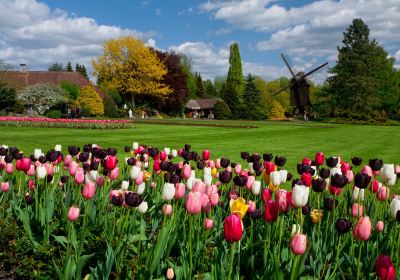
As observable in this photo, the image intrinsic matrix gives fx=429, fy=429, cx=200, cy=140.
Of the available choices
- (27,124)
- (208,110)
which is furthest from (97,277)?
(208,110)

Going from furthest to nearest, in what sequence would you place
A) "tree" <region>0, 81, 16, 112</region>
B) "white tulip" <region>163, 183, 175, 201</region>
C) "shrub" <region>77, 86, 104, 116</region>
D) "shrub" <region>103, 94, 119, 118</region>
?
1. "shrub" <region>103, 94, 119, 118</region>
2. "shrub" <region>77, 86, 104, 116</region>
3. "tree" <region>0, 81, 16, 112</region>
4. "white tulip" <region>163, 183, 175, 201</region>

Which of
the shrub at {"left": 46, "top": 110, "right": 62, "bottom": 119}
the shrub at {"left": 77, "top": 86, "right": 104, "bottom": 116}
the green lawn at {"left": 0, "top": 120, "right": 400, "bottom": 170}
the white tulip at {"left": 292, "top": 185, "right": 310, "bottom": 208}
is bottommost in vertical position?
the green lawn at {"left": 0, "top": 120, "right": 400, "bottom": 170}

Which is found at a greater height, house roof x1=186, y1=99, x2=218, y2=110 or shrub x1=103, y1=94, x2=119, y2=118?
house roof x1=186, y1=99, x2=218, y2=110

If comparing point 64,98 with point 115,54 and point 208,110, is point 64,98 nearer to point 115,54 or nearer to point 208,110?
point 115,54

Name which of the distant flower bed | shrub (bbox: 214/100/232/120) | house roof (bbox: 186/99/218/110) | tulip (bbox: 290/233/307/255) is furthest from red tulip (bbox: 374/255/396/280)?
house roof (bbox: 186/99/218/110)

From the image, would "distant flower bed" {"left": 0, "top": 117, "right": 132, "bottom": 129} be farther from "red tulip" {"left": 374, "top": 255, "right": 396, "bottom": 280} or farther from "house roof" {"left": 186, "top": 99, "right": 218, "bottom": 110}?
"house roof" {"left": 186, "top": 99, "right": 218, "bottom": 110}

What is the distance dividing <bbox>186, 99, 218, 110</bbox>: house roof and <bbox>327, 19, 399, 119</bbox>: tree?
35.4 m

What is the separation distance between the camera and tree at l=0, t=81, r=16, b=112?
4216cm

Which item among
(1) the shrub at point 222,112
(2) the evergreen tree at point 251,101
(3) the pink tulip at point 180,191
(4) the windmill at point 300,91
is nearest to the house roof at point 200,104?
(1) the shrub at point 222,112

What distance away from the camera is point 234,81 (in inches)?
3282

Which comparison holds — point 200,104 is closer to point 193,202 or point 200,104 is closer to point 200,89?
point 200,89

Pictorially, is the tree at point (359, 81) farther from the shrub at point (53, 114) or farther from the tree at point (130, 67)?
the shrub at point (53, 114)

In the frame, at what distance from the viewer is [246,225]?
4.07 meters

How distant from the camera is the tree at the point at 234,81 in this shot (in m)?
78.4
